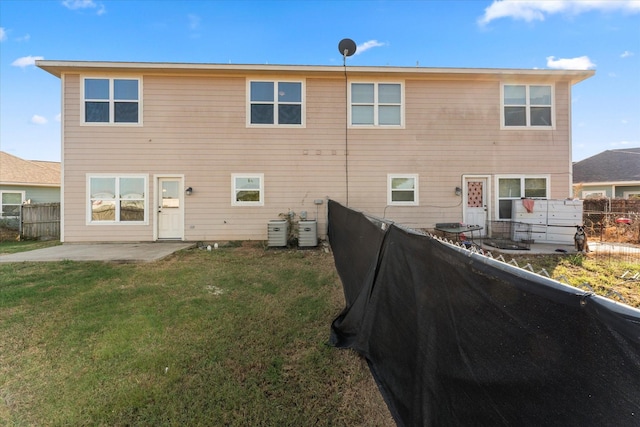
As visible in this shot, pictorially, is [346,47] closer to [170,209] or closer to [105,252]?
[170,209]

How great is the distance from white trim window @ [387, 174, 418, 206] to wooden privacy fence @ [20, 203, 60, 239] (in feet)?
40.8

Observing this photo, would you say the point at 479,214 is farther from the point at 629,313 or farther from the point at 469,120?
the point at 629,313

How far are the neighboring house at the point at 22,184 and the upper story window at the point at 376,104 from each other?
1460 centimetres

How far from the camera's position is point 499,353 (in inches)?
42.6

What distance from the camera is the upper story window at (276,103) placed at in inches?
344

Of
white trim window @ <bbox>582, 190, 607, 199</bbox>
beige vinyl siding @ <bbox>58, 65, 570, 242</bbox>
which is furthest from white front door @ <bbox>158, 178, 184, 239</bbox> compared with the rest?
white trim window @ <bbox>582, 190, 607, 199</bbox>

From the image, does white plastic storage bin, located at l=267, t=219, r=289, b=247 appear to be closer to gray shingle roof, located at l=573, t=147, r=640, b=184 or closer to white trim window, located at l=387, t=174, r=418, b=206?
white trim window, located at l=387, t=174, r=418, b=206

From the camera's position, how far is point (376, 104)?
8.91m

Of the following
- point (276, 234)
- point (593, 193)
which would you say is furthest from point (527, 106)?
point (593, 193)

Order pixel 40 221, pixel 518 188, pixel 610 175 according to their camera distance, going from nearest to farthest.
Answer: pixel 518 188, pixel 40 221, pixel 610 175

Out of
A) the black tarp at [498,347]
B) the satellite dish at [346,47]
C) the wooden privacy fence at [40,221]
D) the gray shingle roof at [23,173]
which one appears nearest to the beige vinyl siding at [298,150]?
the satellite dish at [346,47]

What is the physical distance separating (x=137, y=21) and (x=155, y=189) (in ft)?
21.7

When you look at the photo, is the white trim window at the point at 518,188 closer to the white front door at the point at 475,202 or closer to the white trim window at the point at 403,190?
the white front door at the point at 475,202

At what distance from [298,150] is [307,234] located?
2.63m
